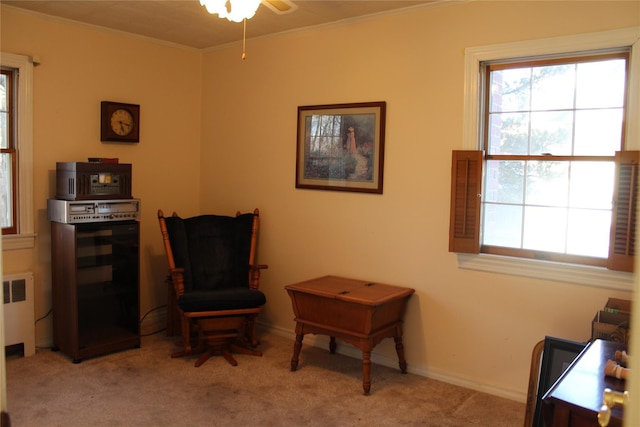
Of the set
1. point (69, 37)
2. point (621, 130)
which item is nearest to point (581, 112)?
point (621, 130)

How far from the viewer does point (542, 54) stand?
126 inches

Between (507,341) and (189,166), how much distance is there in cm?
314

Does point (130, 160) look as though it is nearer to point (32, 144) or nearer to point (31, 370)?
point (32, 144)

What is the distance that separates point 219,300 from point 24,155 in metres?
1.76

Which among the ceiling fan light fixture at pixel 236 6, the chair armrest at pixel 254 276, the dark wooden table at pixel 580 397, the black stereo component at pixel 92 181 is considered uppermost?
the ceiling fan light fixture at pixel 236 6

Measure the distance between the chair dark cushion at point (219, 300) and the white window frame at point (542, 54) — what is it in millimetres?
1484

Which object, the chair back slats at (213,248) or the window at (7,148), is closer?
the window at (7,148)

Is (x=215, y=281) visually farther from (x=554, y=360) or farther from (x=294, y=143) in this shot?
(x=554, y=360)

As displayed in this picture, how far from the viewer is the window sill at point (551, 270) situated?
3000mm

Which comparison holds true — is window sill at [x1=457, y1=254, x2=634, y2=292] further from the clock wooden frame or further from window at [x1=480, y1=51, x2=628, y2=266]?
the clock wooden frame

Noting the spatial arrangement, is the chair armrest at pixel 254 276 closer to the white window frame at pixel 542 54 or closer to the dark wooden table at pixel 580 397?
the white window frame at pixel 542 54

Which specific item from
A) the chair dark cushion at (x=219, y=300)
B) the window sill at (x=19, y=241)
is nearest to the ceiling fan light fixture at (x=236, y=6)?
the chair dark cushion at (x=219, y=300)

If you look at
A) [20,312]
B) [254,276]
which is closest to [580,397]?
[254,276]

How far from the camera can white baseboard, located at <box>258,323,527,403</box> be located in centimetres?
340
